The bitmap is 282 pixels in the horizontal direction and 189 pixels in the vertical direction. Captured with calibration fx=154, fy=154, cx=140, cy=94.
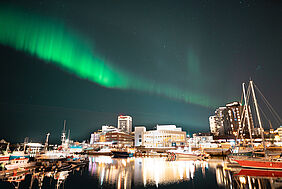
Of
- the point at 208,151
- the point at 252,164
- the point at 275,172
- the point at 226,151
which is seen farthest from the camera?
the point at 208,151

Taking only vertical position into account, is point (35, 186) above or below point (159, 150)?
above

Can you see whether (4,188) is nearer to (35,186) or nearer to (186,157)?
(35,186)

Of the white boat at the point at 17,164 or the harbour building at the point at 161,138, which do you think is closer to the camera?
the white boat at the point at 17,164

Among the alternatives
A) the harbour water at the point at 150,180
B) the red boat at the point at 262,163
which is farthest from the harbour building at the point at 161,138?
the harbour water at the point at 150,180

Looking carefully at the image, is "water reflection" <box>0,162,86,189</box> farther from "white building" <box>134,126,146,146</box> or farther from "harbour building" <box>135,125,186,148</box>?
"white building" <box>134,126,146,146</box>

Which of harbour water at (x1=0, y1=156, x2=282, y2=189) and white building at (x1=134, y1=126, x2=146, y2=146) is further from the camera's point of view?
white building at (x1=134, y1=126, x2=146, y2=146)

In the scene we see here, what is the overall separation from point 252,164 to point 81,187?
96.1 feet

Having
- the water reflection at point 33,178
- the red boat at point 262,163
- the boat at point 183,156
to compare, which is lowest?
the boat at point 183,156

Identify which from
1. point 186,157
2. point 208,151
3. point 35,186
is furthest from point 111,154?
point 35,186

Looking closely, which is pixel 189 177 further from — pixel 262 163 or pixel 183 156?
pixel 183 156

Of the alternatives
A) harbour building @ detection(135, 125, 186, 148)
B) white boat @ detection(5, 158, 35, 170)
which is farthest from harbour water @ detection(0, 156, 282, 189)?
harbour building @ detection(135, 125, 186, 148)

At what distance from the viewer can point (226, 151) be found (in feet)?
241

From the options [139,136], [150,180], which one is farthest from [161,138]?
[150,180]

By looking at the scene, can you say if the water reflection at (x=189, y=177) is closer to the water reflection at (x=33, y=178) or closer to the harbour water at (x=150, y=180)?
the harbour water at (x=150, y=180)
